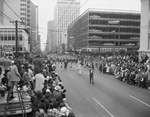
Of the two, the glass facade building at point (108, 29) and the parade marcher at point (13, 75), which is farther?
the glass facade building at point (108, 29)

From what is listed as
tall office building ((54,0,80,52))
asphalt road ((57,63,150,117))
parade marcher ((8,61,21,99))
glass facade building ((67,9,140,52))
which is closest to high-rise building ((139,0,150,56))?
tall office building ((54,0,80,52))

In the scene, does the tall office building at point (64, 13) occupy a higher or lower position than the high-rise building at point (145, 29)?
higher

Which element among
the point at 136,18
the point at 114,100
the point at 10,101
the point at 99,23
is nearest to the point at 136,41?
the point at 136,18

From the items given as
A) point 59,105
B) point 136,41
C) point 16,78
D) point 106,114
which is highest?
point 136,41

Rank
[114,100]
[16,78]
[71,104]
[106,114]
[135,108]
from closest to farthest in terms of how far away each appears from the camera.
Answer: [16,78] → [106,114] → [135,108] → [71,104] → [114,100]

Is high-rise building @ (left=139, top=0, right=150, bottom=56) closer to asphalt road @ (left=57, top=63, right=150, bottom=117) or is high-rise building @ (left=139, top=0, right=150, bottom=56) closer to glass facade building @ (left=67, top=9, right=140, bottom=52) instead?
asphalt road @ (left=57, top=63, right=150, bottom=117)

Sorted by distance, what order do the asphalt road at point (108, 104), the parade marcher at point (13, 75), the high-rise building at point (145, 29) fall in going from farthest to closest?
the high-rise building at point (145, 29), the asphalt road at point (108, 104), the parade marcher at point (13, 75)

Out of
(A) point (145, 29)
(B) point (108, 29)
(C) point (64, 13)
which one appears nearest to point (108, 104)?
(A) point (145, 29)

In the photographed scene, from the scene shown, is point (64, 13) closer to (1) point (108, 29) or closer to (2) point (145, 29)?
(2) point (145, 29)

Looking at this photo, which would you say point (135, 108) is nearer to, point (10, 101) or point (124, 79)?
point (10, 101)

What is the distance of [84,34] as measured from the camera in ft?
266

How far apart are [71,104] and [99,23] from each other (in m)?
67.8

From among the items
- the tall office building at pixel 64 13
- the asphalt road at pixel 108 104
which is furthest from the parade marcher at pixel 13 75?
the tall office building at pixel 64 13

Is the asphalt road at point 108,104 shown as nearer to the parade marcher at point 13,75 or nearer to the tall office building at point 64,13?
the parade marcher at point 13,75
